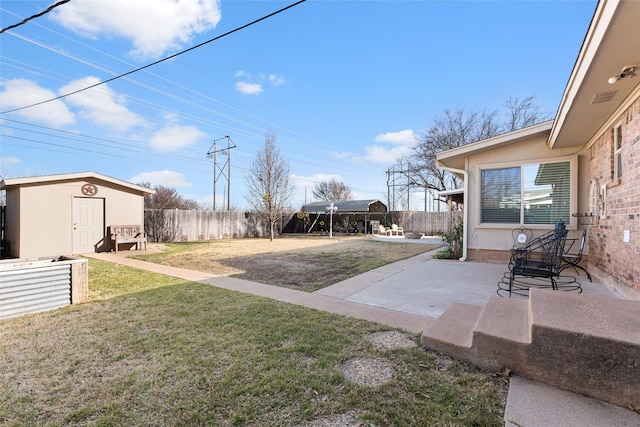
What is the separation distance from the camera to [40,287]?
13.0ft

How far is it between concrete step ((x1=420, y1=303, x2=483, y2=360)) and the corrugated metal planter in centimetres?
480

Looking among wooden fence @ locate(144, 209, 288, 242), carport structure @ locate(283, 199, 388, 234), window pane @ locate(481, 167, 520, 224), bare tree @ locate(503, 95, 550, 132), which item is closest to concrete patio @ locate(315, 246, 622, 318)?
window pane @ locate(481, 167, 520, 224)

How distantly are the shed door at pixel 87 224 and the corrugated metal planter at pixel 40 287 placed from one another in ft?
25.0


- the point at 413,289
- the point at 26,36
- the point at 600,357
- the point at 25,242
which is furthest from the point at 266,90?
the point at 600,357

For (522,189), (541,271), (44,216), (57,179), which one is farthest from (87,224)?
(522,189)

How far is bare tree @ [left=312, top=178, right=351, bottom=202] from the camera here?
A: 4075 cm

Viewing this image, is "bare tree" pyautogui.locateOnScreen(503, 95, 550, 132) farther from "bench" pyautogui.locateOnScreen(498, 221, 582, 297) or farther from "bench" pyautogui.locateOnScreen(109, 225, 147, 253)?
"bench" pyautogui.locateOnScreen(109, 225, 147, 253)

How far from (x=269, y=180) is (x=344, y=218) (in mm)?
7577

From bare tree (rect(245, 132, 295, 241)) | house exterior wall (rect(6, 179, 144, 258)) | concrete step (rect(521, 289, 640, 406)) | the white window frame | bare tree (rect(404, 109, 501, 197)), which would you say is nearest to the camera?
concrete step (rect(521, 289, 640, 406))

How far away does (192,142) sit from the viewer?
2338 centimetres

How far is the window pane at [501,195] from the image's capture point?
686cm

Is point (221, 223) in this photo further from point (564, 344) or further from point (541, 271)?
point (564, 344)

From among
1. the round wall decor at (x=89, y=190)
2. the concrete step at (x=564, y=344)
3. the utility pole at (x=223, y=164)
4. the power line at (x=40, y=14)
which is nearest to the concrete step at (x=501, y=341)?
the concrete step at (x=564, y=344)

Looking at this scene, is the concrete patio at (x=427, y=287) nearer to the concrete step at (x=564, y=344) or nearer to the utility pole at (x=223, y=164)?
the concrete step at (x=564, y=344)
